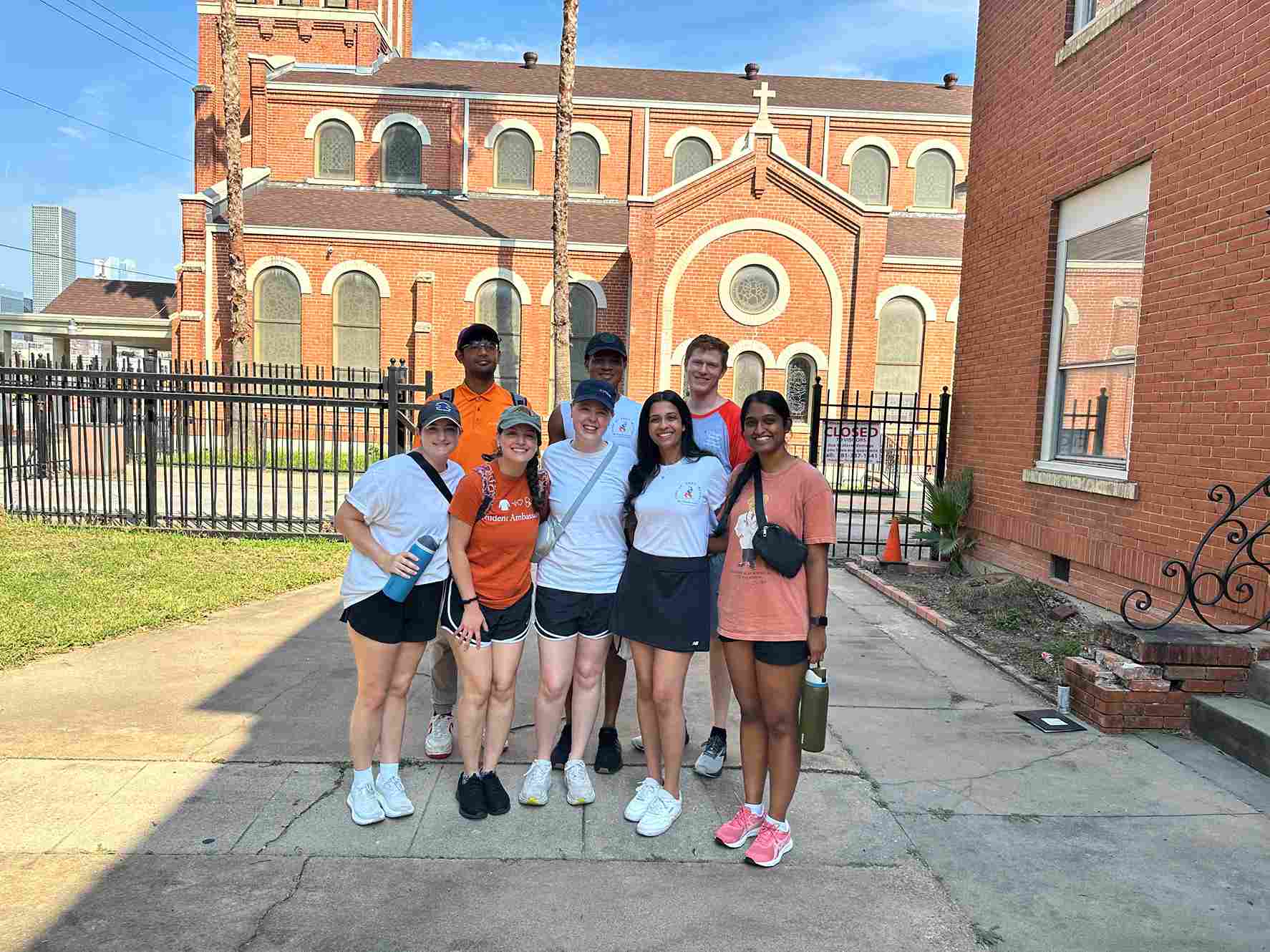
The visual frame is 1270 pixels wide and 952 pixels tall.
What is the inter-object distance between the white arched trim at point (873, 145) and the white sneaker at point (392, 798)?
2930 cm

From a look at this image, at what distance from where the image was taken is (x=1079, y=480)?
7270mm

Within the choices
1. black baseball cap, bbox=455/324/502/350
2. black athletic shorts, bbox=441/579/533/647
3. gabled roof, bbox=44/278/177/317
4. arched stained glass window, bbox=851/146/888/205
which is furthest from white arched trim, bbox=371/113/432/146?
black athletic shorts, bbox=441/579/533/647

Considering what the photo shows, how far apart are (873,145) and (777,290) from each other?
367 inches

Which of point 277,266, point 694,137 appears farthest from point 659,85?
point 277,266

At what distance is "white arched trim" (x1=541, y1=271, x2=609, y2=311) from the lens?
23734 millimetres

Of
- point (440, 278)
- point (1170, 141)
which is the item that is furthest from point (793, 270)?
point (1170, 141)

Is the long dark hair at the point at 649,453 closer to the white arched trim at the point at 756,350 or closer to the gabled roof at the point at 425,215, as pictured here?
the white arched trim at the point at 756,350

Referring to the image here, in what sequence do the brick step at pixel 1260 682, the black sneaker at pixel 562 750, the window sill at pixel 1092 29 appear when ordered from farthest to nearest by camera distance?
the window sill at pixel 1092 29 → the brick step at pixel 1260 682 → the black sneaker at pixel 562 750

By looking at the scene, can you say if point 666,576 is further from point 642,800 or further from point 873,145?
point 873,145

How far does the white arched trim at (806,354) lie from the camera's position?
2334cm

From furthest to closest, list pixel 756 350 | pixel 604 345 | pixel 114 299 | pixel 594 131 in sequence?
pixel 114 299 → pixel 594 131 → pixel 756 350 → pixel 604 345

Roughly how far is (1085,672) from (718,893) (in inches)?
124

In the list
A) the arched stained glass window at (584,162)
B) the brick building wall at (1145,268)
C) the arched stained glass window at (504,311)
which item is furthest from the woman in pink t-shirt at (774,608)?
the arched stained glass window at (584,162)

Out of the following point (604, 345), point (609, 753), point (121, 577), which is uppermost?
point (604, 345)
